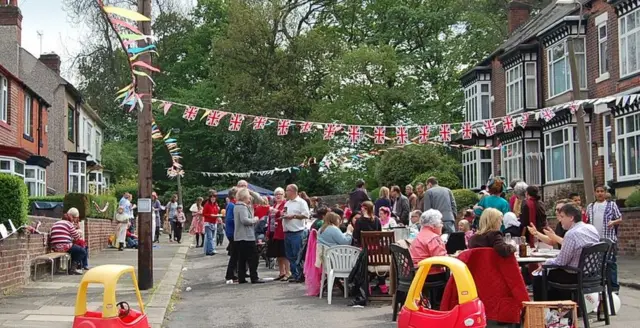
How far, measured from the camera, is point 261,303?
1347 cm

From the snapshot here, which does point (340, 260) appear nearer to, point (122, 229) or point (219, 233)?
point (122, 229)

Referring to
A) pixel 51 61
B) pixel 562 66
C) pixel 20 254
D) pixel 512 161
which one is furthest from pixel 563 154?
pixel 51 61

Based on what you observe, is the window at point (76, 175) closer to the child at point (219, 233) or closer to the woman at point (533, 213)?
the child at point (219, 233)

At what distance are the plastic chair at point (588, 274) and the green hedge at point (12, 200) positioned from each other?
29.3 ft

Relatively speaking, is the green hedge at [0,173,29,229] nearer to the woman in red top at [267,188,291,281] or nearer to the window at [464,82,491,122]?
the woman in red top at [267,188,291,281]

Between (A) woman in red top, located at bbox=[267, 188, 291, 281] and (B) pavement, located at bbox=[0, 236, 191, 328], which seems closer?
(B) pavement, located at bbox=[0, 236, 191, 328]

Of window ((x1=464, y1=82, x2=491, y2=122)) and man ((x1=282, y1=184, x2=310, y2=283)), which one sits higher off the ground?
window ((x1=464, y1=82, x2=491, y2=122))

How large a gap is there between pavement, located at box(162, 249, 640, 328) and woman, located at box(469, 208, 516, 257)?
174cm

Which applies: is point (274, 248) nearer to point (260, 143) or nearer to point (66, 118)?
point (66, 118)

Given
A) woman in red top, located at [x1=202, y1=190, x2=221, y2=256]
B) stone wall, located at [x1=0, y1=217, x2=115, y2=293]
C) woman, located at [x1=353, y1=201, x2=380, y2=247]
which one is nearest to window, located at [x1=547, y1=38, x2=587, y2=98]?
woman in red top, located at [x1=202, y1=190, x2=221, y2=256]

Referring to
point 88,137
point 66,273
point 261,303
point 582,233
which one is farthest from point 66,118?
point 582,233

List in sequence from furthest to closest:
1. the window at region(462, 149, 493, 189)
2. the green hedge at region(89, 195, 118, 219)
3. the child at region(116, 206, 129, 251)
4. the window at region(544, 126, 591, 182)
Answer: the window at region(462, 149, 493, 189) → the window at region(544, 126, 591, 182) → the child at region(116, 206, 129, 251) → the green hedge at region(89, 195, 118, 219)

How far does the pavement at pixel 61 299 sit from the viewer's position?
1136 cm

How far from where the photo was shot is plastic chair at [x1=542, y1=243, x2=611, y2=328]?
10.3m
